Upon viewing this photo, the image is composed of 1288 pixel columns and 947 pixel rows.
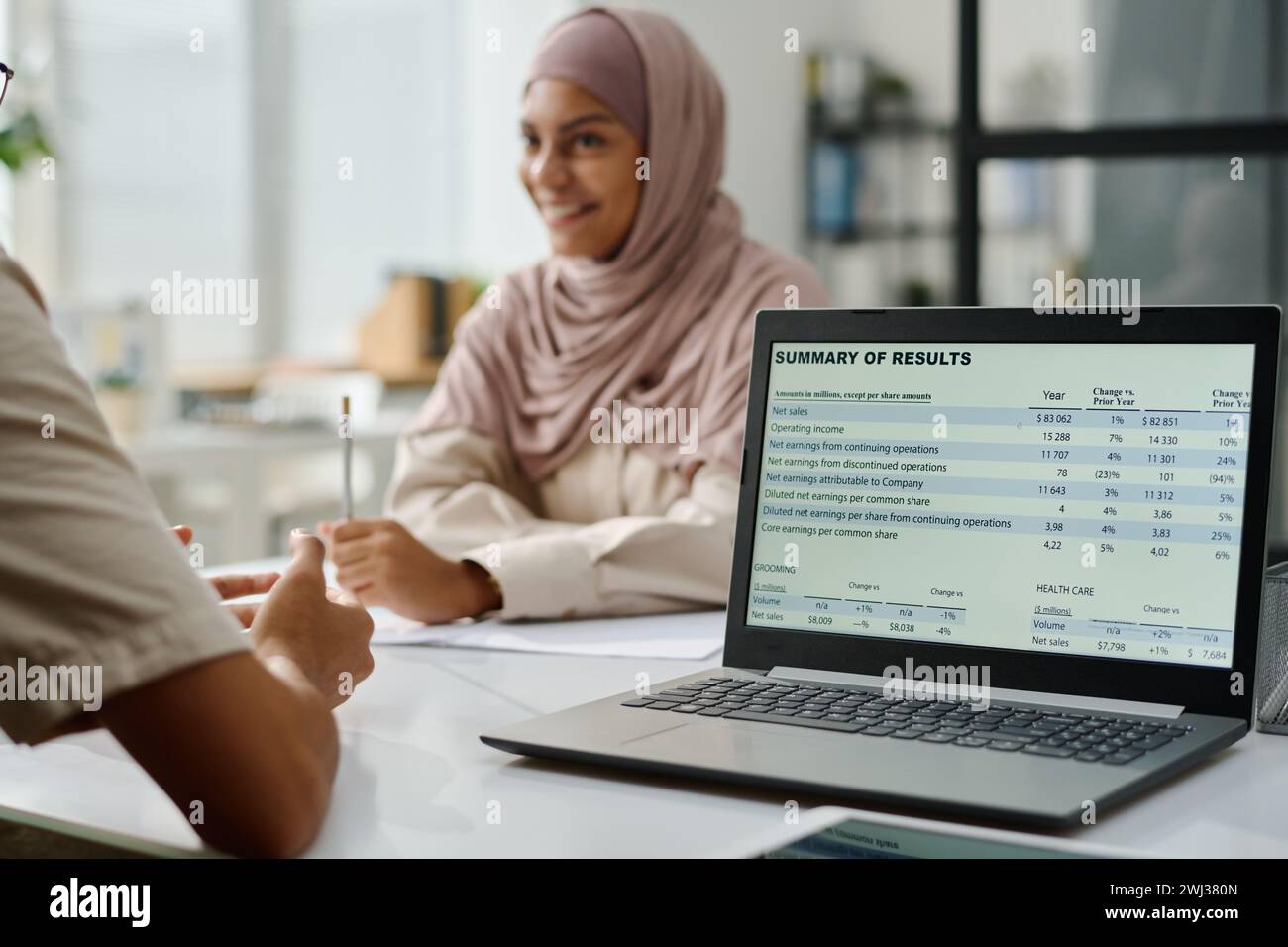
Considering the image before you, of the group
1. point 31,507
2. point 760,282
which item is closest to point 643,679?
point 31,507

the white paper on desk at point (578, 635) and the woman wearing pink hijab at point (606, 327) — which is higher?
the woman wearing pink hijab at point (606, 327)

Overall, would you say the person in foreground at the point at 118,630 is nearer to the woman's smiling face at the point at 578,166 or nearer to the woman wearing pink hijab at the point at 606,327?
the woman wearing pink hijab at the point at 606,327

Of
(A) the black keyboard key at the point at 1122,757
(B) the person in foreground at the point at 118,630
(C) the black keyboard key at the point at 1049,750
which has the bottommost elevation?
(C) the black keyboard key at the point at 1049,750

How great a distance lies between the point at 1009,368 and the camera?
0.86 metres

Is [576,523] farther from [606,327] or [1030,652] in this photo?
[1030,652]

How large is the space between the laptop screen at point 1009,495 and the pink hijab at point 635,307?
0.63 metres

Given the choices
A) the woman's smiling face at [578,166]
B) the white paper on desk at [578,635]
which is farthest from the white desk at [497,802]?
the woman's smiling face at [578,166]

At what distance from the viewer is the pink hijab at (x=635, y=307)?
162cm

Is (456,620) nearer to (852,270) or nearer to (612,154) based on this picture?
(612,154)

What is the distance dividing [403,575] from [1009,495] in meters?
0.56

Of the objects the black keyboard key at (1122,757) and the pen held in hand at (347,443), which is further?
the pen held in hand at (347,443)

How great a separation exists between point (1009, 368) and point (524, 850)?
44 centimetres

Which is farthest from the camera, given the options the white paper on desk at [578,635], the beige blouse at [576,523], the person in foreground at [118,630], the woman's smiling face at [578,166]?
the woman's smiling face at [578,166]

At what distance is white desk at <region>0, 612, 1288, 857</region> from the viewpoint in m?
0.64
